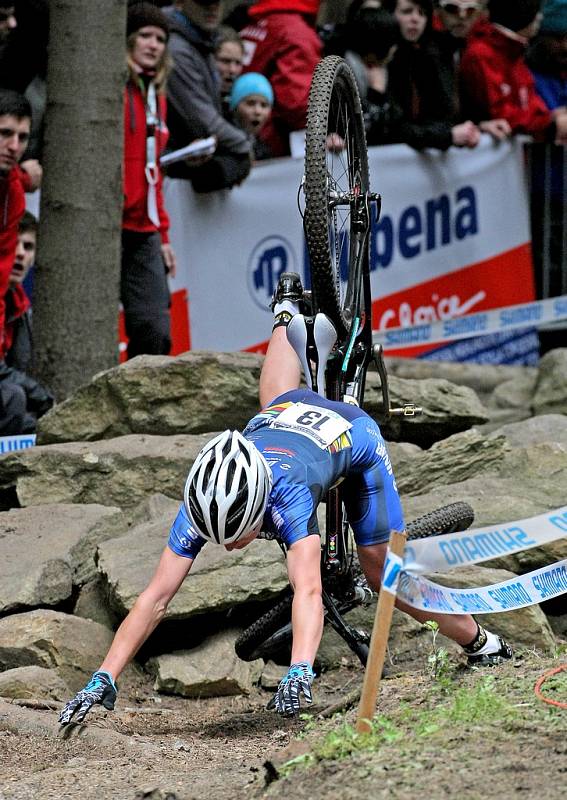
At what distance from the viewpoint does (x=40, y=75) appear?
9.02 metres

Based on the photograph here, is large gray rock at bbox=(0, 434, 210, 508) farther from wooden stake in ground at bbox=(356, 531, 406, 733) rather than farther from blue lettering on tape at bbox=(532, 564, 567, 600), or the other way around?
wooden stake in ground at bbox=(356, 531, 406, 733)

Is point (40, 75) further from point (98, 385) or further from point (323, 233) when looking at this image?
point (323, 233)

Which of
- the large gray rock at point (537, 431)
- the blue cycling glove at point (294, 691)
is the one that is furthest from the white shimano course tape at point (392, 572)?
the large gray rock at point (537, 431)

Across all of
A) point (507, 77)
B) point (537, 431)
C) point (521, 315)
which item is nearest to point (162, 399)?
point (537, 431)

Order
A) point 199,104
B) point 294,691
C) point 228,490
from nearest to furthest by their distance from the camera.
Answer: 1. point 294,691
2. point 228,490
3. point 199,104

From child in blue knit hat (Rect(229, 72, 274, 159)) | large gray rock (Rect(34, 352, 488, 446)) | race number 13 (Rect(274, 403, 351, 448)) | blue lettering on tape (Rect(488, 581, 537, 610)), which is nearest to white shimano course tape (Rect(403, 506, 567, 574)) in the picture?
blue lettering on tape (Rect(488, 581, 537, 610))

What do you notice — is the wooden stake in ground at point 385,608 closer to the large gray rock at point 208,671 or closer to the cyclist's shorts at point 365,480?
the cyclist's shorts at point 365,480

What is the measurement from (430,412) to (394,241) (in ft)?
9.86

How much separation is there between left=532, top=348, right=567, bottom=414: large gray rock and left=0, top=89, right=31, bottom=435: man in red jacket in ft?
15.5

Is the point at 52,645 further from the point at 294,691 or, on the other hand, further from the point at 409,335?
the point at 409,335

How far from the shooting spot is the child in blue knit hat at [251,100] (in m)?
9.60

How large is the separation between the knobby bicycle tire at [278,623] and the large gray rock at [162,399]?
6.64ft

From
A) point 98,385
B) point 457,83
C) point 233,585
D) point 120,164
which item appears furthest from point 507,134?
point 233,585

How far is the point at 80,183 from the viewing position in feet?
27.8
